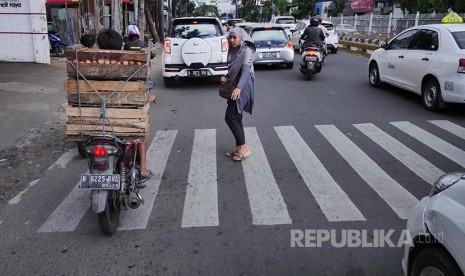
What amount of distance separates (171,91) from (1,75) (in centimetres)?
487

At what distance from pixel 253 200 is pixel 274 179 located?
2.32ft

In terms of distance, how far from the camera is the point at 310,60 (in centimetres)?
1266

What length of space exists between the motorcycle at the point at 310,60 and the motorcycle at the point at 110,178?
8.94 m

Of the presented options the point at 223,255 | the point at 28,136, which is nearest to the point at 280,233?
the point at 223,255

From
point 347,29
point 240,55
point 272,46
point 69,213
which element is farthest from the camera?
point 347,29

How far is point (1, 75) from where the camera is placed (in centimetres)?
1256

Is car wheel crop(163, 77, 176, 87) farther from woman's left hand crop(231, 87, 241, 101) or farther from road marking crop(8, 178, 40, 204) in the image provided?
road marking crop(8, 178, 40, 204)

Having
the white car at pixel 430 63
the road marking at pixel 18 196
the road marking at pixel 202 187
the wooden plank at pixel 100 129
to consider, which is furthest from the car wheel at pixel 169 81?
the wooden plank at pixel 100 129

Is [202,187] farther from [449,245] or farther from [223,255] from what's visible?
[449,245]

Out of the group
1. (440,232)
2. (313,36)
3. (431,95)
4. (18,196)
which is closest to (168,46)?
(313,36)

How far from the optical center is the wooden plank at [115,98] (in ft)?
16.0

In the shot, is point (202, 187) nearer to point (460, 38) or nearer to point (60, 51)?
point (460, 38)

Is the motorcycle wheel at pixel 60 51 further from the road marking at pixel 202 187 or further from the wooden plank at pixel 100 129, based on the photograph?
the wooden plank at pixel 100 129

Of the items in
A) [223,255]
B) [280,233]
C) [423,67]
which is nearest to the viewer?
[223,255]
